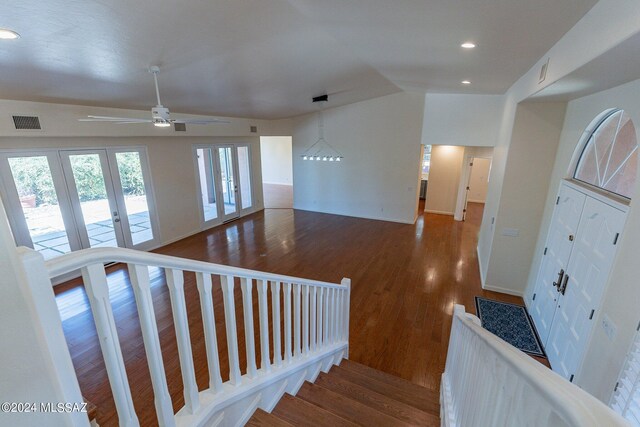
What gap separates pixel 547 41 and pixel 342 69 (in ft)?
8.97

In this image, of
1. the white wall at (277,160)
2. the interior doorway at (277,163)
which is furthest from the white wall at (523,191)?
the white wall at (277,160)

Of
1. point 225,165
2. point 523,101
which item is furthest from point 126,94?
point 523,101

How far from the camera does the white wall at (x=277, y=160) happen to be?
14336mm

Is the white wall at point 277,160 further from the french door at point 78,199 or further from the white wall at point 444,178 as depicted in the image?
the french door at point 78,199

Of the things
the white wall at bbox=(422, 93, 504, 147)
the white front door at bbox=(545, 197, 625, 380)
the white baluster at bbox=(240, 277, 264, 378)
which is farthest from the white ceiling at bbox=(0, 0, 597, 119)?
the white baluster at bbox=(240, 277, 264, 378)

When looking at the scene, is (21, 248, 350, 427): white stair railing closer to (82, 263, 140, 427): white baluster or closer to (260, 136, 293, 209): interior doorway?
(82, 263, 140, 427): white baluster

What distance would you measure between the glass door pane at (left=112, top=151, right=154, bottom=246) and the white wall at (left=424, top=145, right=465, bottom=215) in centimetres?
833

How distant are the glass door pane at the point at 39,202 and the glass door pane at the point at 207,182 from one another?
313 cm

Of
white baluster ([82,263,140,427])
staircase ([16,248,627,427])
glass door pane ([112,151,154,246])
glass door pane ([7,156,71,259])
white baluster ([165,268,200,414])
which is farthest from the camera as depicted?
glass door pane ([112,151,154,246])

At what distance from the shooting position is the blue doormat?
12.3 ft

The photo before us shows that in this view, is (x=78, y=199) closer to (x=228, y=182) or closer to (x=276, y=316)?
(x=228, y=182)

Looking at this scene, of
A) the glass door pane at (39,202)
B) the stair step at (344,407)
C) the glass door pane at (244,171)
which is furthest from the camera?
the glass door pane at (244,171)

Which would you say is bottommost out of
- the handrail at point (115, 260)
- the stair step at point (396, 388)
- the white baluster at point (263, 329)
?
the stair step at point (396, 388)

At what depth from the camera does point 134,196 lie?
601 centimetres
